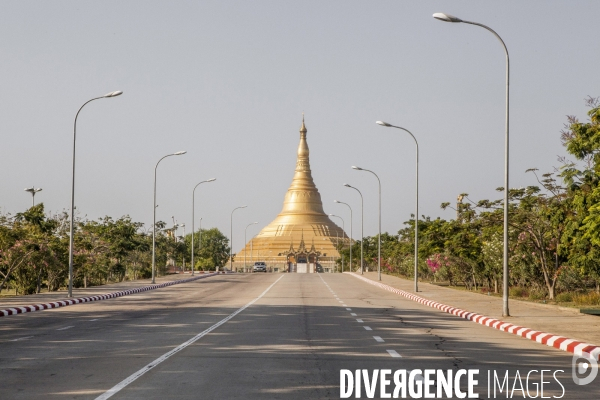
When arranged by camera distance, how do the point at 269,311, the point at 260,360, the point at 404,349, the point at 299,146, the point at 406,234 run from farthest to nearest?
the point at 299,146 → the point at 406,234 → the point at 269,311 → the point at 404,349 → the point at 260,360

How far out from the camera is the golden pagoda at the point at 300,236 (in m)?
134

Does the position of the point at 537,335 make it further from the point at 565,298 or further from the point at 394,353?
the point at 565,298

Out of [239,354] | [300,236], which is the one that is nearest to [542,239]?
[239,354]

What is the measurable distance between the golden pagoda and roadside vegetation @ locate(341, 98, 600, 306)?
78.7 m

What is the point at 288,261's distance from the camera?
5281 inches

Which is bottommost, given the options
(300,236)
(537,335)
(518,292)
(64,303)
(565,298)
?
(64,303)

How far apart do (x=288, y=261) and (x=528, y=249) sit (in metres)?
103

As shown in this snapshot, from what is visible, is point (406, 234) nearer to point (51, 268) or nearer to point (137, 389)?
point (51, 268)

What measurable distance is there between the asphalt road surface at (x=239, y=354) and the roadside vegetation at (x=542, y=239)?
16.1ft

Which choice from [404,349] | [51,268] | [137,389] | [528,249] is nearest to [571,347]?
[404,349]

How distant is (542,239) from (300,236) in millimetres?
107662

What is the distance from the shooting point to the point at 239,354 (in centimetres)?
1269

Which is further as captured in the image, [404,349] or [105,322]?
[105,322]

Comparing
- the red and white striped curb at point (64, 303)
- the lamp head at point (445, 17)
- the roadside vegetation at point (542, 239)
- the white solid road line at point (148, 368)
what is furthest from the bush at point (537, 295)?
the white solid road line at point (148, 368)
